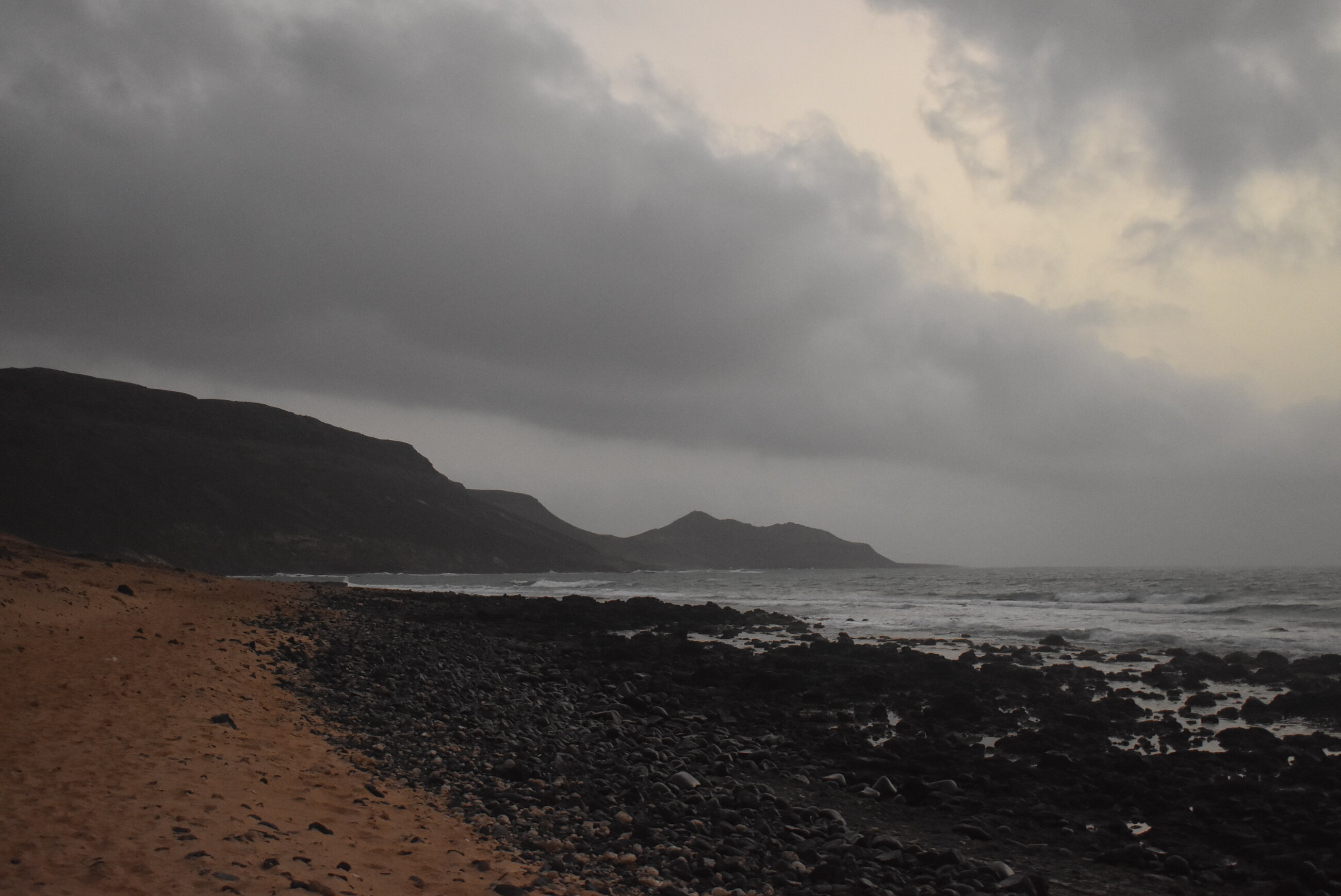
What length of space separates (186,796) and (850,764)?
8205 millimetres

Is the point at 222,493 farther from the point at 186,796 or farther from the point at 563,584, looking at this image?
the point at 186,796

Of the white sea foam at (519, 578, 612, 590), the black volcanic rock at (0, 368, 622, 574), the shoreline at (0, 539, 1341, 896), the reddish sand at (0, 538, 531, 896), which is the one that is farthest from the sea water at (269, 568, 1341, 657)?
the black volcanic rock at (0, 368, 622, 574)

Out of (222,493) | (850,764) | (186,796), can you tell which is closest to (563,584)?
(222,493)

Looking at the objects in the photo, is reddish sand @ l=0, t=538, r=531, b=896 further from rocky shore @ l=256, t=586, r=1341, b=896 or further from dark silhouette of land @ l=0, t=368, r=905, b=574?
dark silhouette of land @ l=0, t=368, r=905, b=574

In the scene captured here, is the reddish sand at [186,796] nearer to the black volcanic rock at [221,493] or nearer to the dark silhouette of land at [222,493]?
the black volcanic rock at [221,493]

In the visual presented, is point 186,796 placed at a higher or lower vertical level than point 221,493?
lower

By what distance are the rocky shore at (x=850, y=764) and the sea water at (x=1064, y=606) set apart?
21.4ft

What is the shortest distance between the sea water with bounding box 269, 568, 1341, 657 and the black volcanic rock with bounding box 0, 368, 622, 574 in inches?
1228

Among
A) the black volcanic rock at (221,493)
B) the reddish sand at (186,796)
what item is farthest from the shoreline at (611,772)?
the black volcanic rock at (221,493)

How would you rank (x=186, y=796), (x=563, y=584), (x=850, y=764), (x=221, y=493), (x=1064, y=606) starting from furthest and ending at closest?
(x=221, y=493), (x=563, y=584), (x=1064, y=606), (x=850, y=764), (x=186, y=796)

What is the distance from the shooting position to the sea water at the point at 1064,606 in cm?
2636

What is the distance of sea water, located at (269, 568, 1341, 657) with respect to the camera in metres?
26.4

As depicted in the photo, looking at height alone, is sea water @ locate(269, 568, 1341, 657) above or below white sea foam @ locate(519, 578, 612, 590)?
above

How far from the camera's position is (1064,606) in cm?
4184
